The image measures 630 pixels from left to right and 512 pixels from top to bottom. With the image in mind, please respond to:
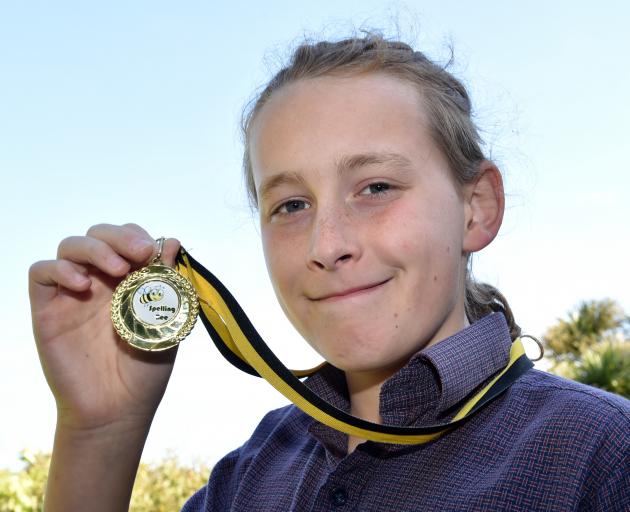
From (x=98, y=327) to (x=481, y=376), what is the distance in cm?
117

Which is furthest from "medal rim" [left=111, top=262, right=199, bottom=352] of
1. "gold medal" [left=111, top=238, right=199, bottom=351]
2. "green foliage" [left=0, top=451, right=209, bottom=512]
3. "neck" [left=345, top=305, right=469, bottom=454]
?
"green foliage" [left=0, top=451, right=209, bottom=512]

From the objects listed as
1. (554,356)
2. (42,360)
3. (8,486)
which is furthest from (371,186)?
(554,356)

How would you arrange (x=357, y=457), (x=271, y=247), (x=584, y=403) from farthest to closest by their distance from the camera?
1. (x=271, y=247)
2. (x=357, y=457)
3. (x=584, y=403)

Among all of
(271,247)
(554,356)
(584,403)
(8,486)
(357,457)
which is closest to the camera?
(584,403)

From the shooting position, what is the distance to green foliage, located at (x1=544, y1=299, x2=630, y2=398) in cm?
1587

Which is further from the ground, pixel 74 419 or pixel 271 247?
pixel 271 247

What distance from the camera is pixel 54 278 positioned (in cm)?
246

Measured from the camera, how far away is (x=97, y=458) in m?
2.59

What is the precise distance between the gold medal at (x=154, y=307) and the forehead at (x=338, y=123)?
0.42 m

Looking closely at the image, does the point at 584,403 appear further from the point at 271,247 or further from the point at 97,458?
the point at 97,458

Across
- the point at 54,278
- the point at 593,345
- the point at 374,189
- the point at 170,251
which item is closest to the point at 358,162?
the point at 374,189

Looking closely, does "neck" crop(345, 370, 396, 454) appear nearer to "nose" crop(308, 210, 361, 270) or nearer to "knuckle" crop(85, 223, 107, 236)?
"nose" crop(308, 210, 361, 270)

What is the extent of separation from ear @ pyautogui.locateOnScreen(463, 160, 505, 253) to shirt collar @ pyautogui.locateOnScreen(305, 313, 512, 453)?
277 millimetres

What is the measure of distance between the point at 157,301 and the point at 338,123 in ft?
2.32
